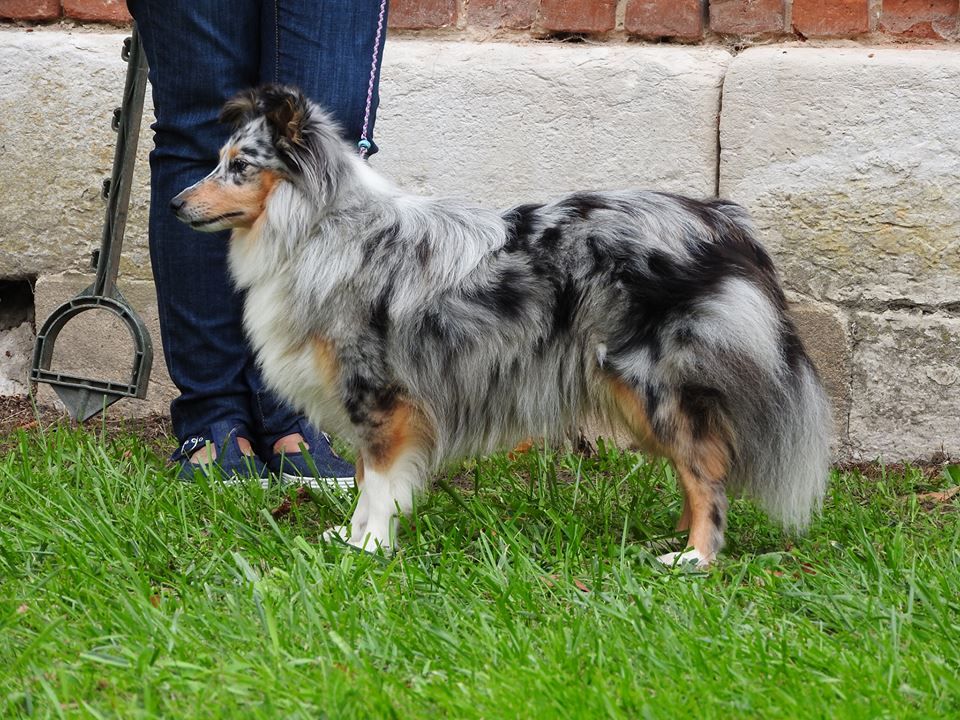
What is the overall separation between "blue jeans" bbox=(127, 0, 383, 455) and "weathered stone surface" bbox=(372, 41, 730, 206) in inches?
31.4

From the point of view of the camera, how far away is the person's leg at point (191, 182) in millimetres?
3162

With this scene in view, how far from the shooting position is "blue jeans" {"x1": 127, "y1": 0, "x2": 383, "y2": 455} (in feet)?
10.3

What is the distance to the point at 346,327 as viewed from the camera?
110 inches

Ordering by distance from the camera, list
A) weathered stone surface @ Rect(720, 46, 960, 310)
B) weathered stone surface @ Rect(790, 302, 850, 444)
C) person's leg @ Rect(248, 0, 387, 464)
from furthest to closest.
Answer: weathered stone surface @ Rect(790, 302, 850, 444), weathered stone surface @ Rect(720, 46, 960, 310), person's leg @ Rect(248, 0, 387, 464)

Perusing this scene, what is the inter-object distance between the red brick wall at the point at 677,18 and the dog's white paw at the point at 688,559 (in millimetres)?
1997

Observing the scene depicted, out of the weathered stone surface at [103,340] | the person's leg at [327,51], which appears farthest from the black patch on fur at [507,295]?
the weathered stone surface at [103,340]

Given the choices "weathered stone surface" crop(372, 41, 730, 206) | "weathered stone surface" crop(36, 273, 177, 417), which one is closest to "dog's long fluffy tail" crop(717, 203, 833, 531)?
"weathered stone surface" crop(372, 41, 730, 206)

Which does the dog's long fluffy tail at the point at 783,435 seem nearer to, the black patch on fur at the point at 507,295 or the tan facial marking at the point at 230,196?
the black patch on fur at the point at 507,295

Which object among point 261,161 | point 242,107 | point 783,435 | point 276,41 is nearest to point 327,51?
point 276,41

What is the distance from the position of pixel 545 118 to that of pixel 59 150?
179 cm

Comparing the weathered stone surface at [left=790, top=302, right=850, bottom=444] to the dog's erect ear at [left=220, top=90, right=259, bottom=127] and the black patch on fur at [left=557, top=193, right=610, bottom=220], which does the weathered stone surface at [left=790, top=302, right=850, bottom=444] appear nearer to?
the black patch on fur at [left=557, top=193, right=610, bottom=220]

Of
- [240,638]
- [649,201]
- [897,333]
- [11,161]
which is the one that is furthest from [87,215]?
[897,333]

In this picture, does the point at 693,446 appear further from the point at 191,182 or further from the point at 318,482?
the point at 191,182

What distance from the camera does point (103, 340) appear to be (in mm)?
4363
